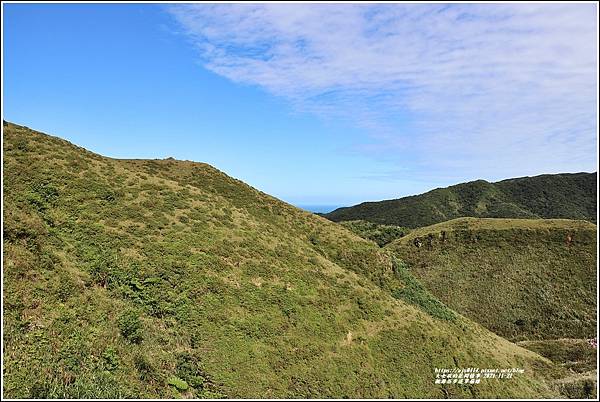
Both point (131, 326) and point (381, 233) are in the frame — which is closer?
point (131, 326)

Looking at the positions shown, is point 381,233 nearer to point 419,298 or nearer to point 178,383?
point 419,298

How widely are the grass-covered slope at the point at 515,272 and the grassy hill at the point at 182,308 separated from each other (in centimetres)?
1769

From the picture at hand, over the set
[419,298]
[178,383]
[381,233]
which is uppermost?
[381,233]

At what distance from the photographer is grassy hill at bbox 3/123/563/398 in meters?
17.7

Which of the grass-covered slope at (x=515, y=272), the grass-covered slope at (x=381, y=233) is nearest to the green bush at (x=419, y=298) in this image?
the grass-covered slope at (x=515, y=272)

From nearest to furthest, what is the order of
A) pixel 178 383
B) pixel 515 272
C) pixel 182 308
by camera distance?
pixel 178 383
pixel 182 308
pixel 515 272

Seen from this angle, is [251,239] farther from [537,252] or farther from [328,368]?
[537,252]

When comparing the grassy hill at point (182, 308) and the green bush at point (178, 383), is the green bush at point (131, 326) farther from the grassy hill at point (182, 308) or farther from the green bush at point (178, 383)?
the green bush at point (178, 383)

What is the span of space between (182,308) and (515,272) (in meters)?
58.6

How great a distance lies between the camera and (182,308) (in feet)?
76.4

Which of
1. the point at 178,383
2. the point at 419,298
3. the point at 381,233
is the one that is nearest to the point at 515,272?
the point at 419,298

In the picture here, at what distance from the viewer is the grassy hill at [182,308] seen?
A: 17719mm

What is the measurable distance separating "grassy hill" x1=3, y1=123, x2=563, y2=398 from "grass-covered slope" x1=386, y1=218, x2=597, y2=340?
1769 cm

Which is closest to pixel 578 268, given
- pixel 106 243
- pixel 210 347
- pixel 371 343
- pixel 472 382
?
pixel 472 382
